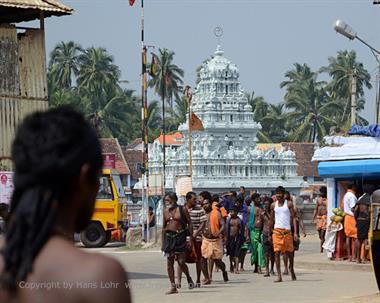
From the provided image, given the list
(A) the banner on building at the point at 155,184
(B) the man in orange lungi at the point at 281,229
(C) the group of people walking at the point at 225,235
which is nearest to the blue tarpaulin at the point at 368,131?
(C) the group of people walking at the point at 225,235

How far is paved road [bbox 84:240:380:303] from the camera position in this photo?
17.2 metres

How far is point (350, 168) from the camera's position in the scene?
77.9 ft

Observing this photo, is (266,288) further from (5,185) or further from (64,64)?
(64,64)

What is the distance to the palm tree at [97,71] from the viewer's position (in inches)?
4109

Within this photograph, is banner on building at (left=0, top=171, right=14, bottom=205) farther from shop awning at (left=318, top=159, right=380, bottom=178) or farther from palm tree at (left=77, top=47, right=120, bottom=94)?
palm tree at (left=77, top=47, right=120, bottom=94)

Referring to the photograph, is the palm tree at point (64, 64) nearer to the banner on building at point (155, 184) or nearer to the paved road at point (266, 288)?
the banner on building at point (155, 184)

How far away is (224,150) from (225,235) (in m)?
69.8

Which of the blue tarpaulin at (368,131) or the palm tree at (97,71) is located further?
the palm tree at (97,71)

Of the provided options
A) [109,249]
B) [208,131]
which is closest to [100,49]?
[208,131]

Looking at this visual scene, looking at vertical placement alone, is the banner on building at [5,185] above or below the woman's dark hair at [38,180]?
below

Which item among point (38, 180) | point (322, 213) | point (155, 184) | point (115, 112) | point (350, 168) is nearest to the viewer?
point (38, 180)

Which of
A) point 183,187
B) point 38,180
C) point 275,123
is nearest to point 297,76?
point 275,123

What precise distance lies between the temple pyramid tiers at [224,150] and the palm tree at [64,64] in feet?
48.5

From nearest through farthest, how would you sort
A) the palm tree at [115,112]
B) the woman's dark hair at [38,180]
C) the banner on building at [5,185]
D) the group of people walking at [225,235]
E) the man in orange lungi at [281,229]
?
the woman's dark hair at [38,180] < the group of people walking at [225,235] < the man in orange lungi at [281,229] < the banner on building at [5,185] < the palm tree at [115,112]
